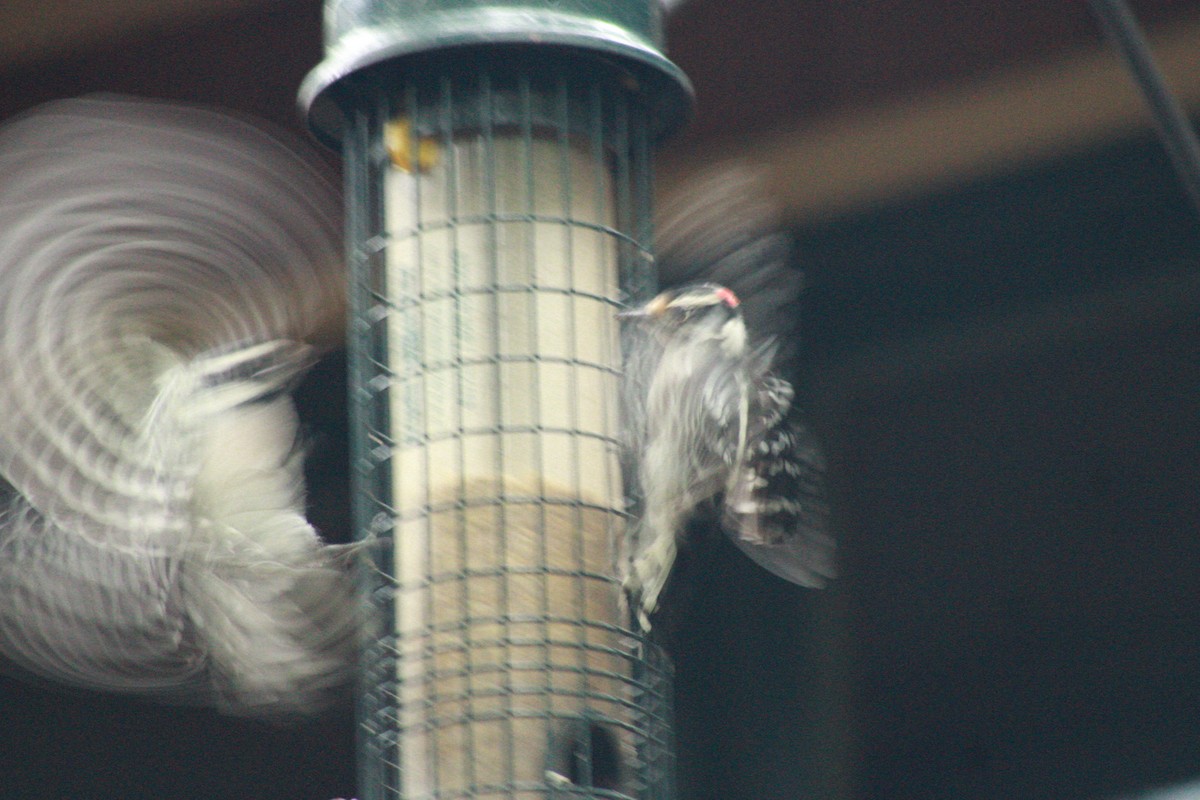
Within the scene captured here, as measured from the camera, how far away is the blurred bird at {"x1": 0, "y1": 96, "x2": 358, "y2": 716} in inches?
103

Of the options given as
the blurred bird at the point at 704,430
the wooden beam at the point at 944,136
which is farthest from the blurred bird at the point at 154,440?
the wooden beam at the point at 944,136

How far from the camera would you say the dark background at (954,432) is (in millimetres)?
4012

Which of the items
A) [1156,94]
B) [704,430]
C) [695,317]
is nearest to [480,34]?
[695,317]

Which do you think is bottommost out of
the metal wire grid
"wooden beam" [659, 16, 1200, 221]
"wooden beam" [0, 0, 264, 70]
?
the metal wire grid

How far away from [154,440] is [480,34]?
0.64m

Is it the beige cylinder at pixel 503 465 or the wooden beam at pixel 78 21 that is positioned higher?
the wooden beam at pixel 78 21

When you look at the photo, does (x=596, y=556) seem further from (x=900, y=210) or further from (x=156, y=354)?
(x=900, y=210)

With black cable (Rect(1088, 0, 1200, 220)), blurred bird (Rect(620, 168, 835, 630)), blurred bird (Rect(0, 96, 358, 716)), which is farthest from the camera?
blurred bird (Rect(0, 96, 358, 716))

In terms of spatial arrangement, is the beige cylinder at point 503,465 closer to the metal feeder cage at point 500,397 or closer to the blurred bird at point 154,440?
the metal feeder cage at point 500,397

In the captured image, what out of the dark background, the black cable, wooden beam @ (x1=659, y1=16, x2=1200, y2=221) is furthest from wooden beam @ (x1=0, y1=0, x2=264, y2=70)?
the black cable

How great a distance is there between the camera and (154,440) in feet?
8.41

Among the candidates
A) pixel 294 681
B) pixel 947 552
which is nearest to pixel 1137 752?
pixel 947 552

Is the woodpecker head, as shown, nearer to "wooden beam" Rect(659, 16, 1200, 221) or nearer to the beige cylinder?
the beige cylinder

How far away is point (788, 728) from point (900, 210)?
3.30ft
